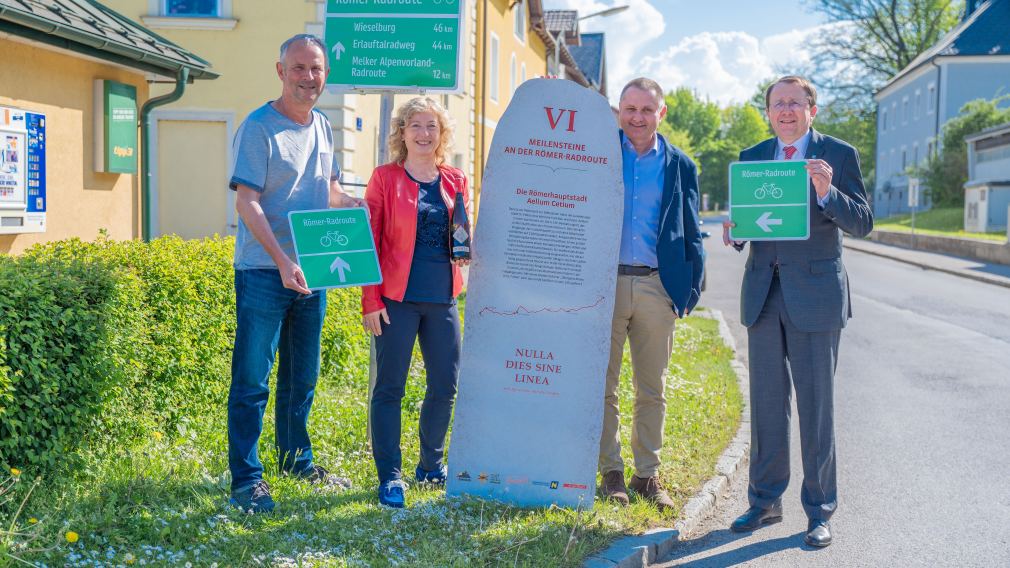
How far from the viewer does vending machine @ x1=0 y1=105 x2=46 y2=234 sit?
8.39m

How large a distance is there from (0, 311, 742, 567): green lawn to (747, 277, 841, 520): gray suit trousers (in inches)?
22.2

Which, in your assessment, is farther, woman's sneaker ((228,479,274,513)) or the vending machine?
the vending machine

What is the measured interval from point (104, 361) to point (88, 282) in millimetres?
392

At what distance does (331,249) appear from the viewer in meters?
4.43

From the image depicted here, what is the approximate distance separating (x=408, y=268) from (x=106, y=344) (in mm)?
1520

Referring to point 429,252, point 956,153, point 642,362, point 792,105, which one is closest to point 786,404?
point 642,362

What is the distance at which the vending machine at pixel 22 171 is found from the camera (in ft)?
27.5

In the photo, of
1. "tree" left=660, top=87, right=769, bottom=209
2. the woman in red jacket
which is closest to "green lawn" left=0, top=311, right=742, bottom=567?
the woman in red jacket

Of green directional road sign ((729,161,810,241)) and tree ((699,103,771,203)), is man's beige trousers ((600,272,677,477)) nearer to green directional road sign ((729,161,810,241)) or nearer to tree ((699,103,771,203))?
green directional road sign ((729,161,810,241))

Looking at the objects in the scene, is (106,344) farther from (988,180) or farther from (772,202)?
(988,180)

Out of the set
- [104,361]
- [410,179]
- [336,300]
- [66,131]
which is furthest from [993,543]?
[66,131]

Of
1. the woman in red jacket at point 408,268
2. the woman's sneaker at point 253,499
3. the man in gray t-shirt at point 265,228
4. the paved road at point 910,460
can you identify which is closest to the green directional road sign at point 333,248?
the man in gray t-shirt at point 265,228

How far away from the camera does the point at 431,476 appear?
5238 millimetres

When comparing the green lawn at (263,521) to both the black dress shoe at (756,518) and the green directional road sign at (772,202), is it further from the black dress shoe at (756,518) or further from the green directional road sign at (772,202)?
the green directional road sign at (772,202)
